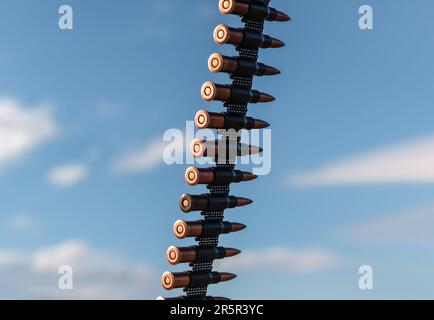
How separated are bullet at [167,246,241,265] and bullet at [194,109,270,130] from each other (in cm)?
448

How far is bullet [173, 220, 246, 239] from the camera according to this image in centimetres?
2550

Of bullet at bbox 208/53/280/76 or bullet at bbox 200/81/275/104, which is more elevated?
bullet at bbox 208/53/280/76

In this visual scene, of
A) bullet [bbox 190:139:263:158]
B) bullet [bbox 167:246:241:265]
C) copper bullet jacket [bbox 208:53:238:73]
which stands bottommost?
bullet [bbox 167:246:241:265]

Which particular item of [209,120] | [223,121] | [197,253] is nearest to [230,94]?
[223,121]

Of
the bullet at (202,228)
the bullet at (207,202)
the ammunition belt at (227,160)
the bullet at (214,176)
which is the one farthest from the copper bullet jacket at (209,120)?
the bullet at (202,228)

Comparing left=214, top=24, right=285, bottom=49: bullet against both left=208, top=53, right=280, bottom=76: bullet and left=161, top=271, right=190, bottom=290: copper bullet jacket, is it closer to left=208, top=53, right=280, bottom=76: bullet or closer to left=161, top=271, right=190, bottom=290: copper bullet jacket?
left=208, top=53, right=280, bottom=76: bullet

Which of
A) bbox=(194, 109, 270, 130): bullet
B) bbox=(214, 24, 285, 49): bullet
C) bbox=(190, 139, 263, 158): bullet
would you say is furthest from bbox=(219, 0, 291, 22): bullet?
bbox=(190, 139, 263, 158): bullet

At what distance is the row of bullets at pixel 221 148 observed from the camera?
2555 centimetres

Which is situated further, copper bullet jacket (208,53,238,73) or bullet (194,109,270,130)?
copper bullet jacket (208,53,238,73)

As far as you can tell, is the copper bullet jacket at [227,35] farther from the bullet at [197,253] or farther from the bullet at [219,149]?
the bullet at [197,253]
